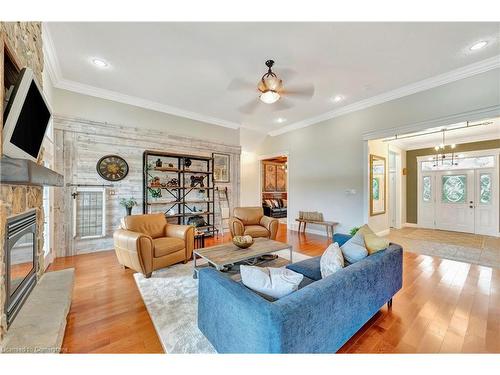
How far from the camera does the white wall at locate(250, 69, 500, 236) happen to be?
3328 millimetres

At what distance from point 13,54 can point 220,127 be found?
4.57 metres

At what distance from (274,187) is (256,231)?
177 inches

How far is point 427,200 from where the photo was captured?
6578mm

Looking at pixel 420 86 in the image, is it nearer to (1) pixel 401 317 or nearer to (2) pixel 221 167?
(1) pixel 401 317

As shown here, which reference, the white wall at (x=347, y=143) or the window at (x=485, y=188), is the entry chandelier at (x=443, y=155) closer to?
the window at (x=485, y=188)

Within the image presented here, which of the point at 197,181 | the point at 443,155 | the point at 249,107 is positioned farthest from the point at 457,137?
the point at 197,181

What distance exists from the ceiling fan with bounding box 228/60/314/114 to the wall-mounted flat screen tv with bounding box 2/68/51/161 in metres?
2.28

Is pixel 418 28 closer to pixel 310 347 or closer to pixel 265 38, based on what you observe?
pixel 265 38

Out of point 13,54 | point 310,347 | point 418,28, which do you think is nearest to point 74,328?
point 310,347

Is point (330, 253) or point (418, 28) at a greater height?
point (418, 28)

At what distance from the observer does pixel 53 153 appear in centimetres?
359

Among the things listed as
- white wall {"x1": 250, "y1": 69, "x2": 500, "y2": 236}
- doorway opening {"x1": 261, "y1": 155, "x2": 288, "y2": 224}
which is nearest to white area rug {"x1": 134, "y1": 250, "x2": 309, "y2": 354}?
white wall {"x1": 250, "y1": 69, "x2": 500, "y2": 236}

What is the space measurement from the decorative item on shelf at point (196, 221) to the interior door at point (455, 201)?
714 centimetres

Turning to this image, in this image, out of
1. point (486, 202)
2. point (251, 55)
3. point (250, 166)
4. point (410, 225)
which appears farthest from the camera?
point (250, 166)
